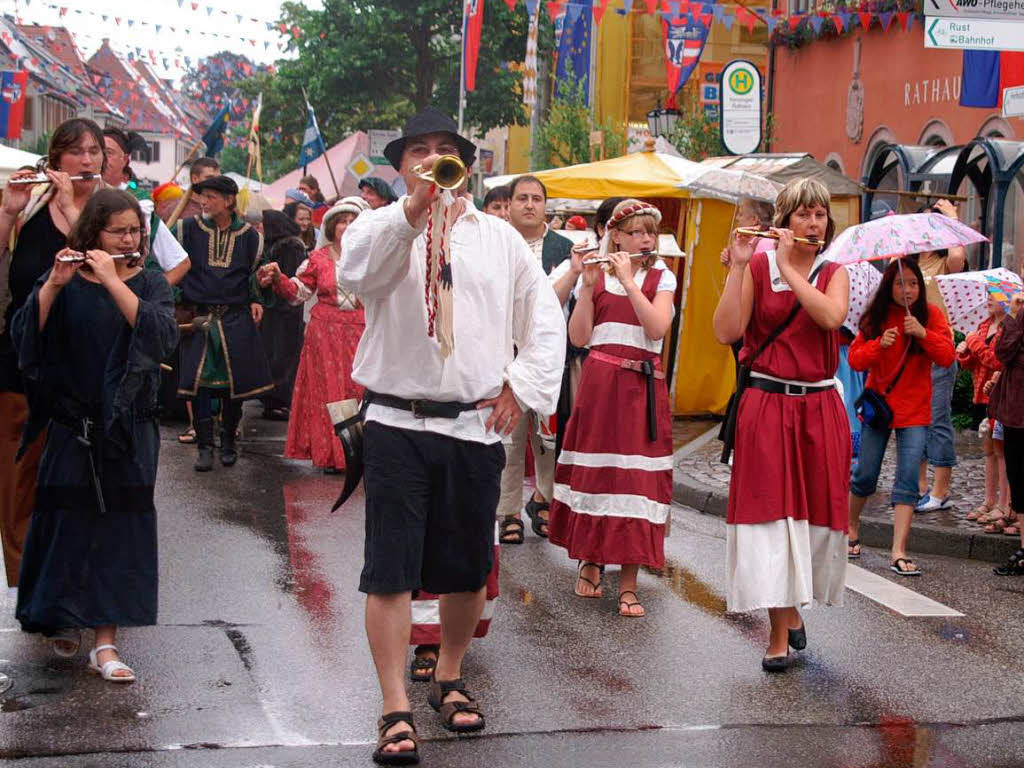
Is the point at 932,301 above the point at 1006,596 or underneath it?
above

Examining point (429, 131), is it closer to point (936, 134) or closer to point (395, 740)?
point (395, 740)

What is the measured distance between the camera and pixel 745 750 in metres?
4.95

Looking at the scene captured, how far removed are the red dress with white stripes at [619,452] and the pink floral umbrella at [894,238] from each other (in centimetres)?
101

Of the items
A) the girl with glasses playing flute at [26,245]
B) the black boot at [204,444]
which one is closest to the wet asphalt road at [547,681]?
the girl with glasses playing flute at [26,245]

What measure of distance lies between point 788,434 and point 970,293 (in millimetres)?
3446

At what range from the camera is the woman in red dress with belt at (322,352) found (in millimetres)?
10781

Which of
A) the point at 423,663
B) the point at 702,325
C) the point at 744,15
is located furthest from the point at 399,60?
the point at 423,663

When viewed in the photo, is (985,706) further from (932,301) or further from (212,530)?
(212,530)

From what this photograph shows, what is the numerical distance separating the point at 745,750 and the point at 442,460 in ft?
4.42

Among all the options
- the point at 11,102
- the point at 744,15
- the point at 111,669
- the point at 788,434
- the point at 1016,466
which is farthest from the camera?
the point at 11,102

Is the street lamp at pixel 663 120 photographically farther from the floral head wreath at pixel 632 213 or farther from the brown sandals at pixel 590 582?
the brown sandals at pixel 590 582

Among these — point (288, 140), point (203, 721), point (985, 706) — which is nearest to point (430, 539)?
point (203, 721)

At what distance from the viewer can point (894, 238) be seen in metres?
7.57

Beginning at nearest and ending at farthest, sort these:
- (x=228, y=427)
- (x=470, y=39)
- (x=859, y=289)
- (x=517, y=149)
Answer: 1. (x=859, y=289)
2. (x=228, y=427)
3. (x=470, y=39)
4. (x=517, y=149)
